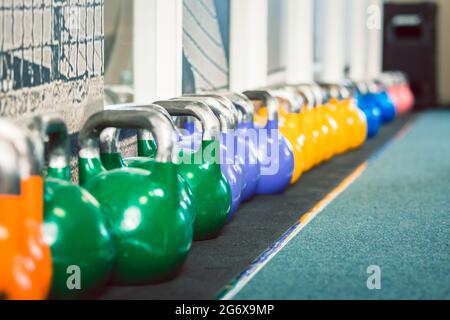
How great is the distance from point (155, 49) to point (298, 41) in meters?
3.55

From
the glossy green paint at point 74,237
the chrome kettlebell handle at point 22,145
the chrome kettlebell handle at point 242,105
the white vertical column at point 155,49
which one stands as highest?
the white vertical column at point 155,49

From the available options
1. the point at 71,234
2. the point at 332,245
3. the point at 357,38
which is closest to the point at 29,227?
the point at 71,234

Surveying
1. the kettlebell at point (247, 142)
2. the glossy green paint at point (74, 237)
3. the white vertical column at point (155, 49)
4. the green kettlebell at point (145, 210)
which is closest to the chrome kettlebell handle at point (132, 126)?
the green kettlebell at point (145, 210)

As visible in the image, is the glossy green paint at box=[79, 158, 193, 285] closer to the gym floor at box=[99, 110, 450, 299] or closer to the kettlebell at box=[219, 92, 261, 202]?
the gym floor at box=[99, 110, 450, 299]

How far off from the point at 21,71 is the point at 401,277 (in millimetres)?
1535

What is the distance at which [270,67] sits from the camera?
7926 mm

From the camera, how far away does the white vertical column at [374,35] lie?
11.3 metres

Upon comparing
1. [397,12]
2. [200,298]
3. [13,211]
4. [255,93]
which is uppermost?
[397,12]

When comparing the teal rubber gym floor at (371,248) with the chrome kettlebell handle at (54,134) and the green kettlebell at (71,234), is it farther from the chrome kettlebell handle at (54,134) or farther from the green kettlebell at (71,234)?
the chrome kettlebell handle at (54,134)

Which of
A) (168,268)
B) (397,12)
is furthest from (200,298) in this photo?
(397,12)

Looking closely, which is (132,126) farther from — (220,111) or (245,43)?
(245,43)

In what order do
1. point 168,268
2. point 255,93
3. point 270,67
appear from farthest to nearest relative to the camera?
point 270,67 → point 255,93 → point 168,268

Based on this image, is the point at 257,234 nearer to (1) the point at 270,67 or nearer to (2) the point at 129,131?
(2) the point at 129,131

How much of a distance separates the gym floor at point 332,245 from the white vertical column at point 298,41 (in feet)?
7.34
